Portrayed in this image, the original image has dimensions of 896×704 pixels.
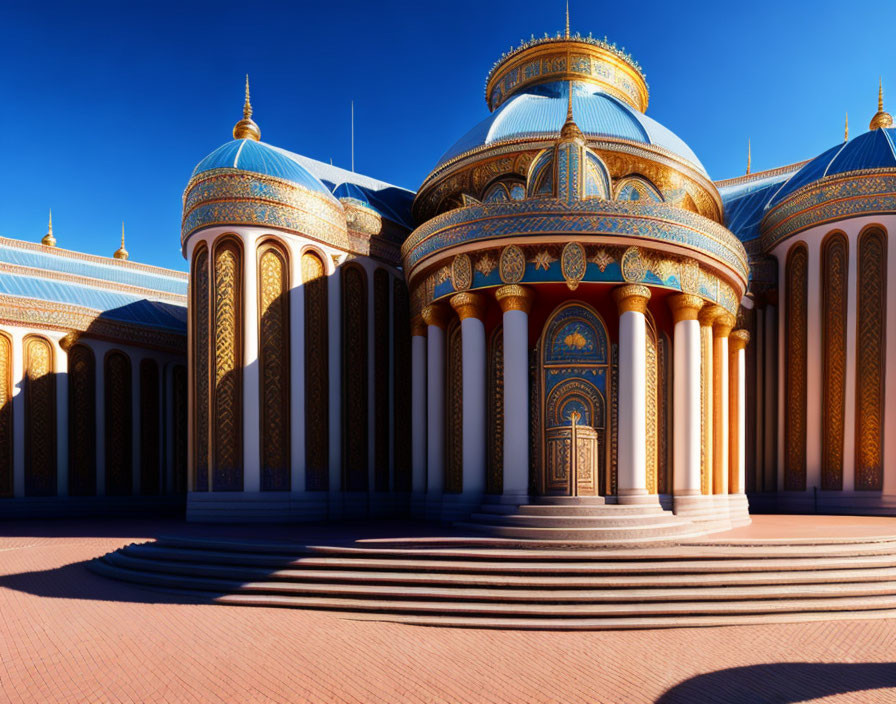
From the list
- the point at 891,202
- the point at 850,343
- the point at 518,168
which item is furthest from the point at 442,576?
the point at 891,202

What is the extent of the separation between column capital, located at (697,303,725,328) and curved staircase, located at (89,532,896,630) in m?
6.00

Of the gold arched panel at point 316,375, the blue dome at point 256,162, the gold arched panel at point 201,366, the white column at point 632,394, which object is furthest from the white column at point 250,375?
the white column at point 632,394

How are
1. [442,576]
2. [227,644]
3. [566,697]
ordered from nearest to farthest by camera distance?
1. [566,697]
2. [227,644]
3. [442,576]

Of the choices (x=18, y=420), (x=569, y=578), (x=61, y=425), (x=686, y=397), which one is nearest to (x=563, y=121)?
(x=686, y=397)

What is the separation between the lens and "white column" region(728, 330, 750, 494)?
54.4 ft

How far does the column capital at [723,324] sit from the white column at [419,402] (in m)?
7.16

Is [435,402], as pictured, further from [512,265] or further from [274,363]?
[274,363]

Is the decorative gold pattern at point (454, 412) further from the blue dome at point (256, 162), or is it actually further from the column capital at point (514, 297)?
the blue dome at point (256, 162)

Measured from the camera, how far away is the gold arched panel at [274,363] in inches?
632

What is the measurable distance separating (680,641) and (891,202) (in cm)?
1646

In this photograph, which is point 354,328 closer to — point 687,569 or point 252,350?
point 252,350

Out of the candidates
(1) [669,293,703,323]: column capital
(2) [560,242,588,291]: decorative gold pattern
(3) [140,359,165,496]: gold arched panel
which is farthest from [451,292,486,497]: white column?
(3) [140,359,165,496]: gold arched panel

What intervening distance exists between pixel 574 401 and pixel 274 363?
24.7ft

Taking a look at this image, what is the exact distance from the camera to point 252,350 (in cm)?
1608
